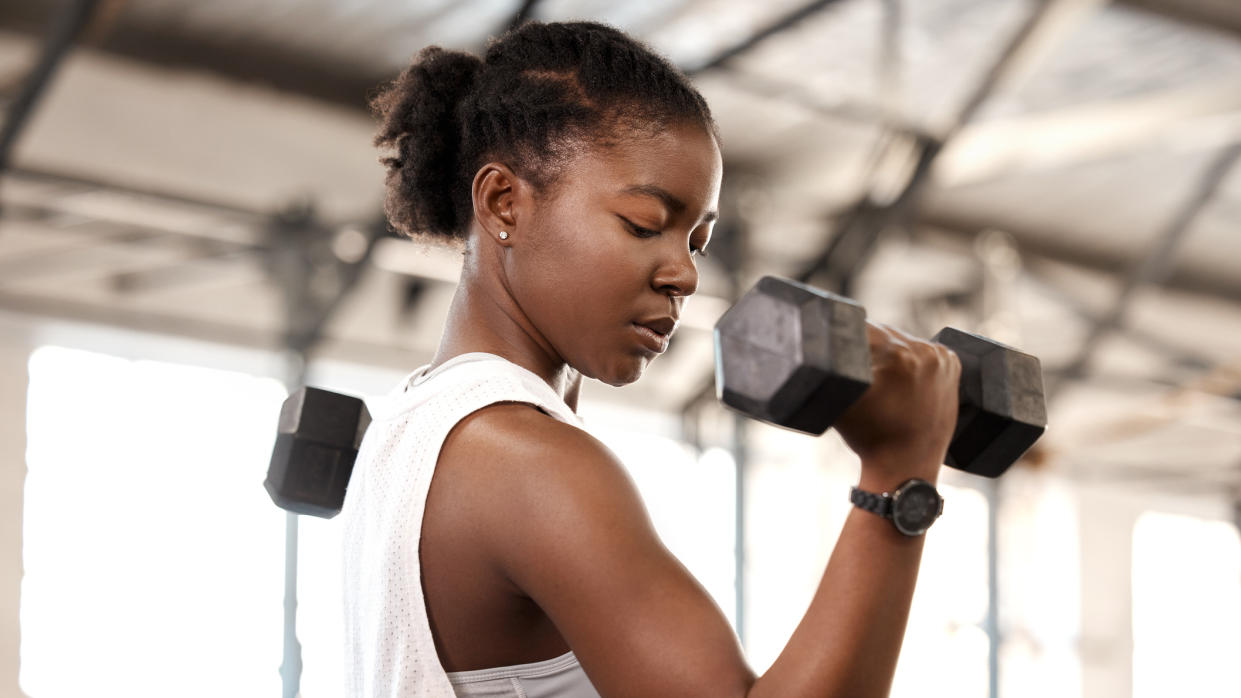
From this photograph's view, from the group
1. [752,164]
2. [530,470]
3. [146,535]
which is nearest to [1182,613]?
[752,164]

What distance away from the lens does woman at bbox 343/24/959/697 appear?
98cm

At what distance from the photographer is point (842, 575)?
3.23 ft

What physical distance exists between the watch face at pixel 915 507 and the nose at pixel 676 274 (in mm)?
271

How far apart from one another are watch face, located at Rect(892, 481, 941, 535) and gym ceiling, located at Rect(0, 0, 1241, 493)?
5.58m

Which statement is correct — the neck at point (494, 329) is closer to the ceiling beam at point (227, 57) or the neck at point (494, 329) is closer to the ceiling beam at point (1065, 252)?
the ceiling beam at point (227, 57)

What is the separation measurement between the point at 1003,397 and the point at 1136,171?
763 centimetres

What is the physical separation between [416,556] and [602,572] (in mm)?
194

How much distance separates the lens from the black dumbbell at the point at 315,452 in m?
1.65

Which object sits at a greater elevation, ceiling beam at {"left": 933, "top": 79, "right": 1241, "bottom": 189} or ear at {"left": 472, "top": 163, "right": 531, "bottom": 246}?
ceiling beam at {"left": 933, "top": 79, "right": 1241, "bottom": 189}

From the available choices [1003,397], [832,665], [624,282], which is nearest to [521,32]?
[624,282]

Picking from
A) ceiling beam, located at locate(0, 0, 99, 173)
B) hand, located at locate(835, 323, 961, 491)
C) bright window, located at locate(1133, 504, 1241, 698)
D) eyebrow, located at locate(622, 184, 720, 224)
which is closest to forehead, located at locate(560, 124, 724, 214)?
eyebrow, located at locate(622, 184, 720, 224)

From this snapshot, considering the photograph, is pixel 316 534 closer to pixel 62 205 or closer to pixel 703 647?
pixel 62 205

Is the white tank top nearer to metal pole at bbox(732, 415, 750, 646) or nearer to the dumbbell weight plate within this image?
the dumbbell weight plate

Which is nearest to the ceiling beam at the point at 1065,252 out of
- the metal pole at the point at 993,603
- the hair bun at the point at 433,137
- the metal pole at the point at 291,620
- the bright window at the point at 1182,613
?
the metal pole at the point at 993,603
